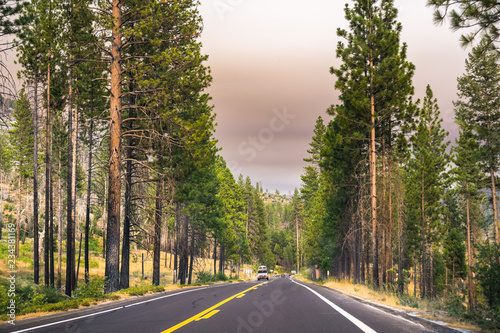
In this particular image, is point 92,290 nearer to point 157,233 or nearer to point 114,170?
point 114,170

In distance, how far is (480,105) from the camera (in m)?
34.0

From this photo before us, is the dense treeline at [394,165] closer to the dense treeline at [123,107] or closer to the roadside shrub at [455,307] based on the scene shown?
the roadside shrub at [455,307]

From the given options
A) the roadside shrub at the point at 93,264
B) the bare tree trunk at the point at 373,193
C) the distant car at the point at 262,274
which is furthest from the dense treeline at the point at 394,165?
the roadside shrub at the point at 93,264

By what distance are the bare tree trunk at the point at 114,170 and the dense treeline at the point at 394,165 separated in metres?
13.4

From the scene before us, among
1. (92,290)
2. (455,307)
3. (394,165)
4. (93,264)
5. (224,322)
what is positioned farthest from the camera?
(93,264)

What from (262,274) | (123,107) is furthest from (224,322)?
(262,274)

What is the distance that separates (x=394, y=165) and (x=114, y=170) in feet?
61.6

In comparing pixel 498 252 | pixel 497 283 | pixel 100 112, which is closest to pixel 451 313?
pixel 497 283

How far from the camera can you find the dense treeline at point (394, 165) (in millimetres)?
21516

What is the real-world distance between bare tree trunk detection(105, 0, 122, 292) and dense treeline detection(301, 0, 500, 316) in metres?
13.4

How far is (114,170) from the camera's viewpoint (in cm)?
1600

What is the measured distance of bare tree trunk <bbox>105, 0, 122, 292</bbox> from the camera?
15641 millimetres

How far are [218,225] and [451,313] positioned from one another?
33278mm

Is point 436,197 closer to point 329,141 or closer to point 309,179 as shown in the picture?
point 329,141
